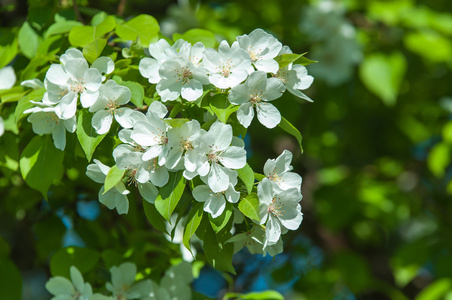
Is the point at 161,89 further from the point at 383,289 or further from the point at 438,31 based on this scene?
the point at 383,289

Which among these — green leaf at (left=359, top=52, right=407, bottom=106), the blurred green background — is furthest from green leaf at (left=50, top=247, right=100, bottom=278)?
green leaf at (left=359, top=52, right=407, bottom=106)

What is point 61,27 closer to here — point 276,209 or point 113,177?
point 113,177

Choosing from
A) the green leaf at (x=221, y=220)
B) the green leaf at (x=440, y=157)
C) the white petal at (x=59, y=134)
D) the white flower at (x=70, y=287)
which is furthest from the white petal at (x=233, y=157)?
the green leaf at (x=440, y=157)

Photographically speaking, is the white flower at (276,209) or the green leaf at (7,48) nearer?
the white flower at (276,209)

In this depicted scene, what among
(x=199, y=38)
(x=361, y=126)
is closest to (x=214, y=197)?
(x=199, y=38)

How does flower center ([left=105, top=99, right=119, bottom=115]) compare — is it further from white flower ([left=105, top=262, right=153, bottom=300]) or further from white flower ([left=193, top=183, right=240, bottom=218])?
white flower ([left=105, top=262, right=153, bottom=300])

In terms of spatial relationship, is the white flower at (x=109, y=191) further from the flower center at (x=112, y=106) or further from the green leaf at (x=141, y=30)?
the green leaf at (x=141, y=30)
